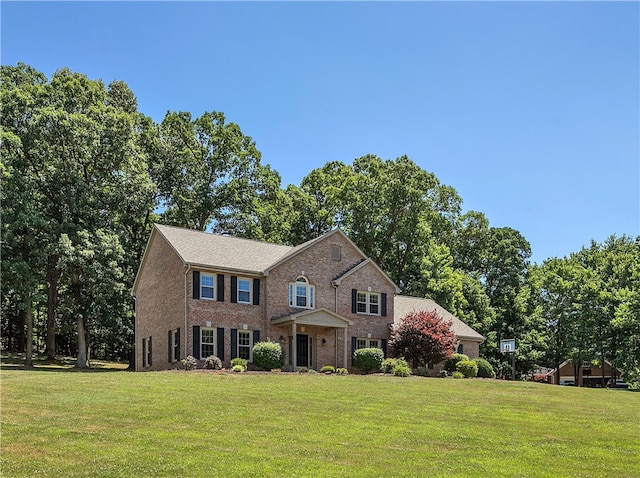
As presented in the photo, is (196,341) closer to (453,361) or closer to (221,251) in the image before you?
(221,251)

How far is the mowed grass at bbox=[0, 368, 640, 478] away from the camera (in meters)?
11.2

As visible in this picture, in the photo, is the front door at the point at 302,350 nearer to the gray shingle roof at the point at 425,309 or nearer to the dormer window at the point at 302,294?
the dormer window at the point at 302,294

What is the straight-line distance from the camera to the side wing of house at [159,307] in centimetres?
3183

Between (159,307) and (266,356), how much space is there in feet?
23.0

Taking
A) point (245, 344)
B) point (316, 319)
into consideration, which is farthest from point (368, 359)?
point (245, 344)

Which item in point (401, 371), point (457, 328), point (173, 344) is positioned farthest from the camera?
point (457, 328)

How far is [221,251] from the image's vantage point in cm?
3397

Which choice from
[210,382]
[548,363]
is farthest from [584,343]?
[210,382]

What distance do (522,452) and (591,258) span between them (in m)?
48.4

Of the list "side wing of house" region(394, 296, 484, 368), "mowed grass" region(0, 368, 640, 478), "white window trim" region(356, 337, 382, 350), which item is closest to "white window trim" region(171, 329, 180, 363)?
"mowed grass" region(0, 368, 640, 478)

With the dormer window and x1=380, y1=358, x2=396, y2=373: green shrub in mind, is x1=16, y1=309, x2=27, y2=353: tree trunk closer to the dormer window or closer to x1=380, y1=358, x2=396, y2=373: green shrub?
the dormer window

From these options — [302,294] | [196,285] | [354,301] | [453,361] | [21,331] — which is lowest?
[453,361]

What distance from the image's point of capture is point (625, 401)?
81.8 feet

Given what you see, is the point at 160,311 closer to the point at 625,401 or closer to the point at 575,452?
the point at 625,401
